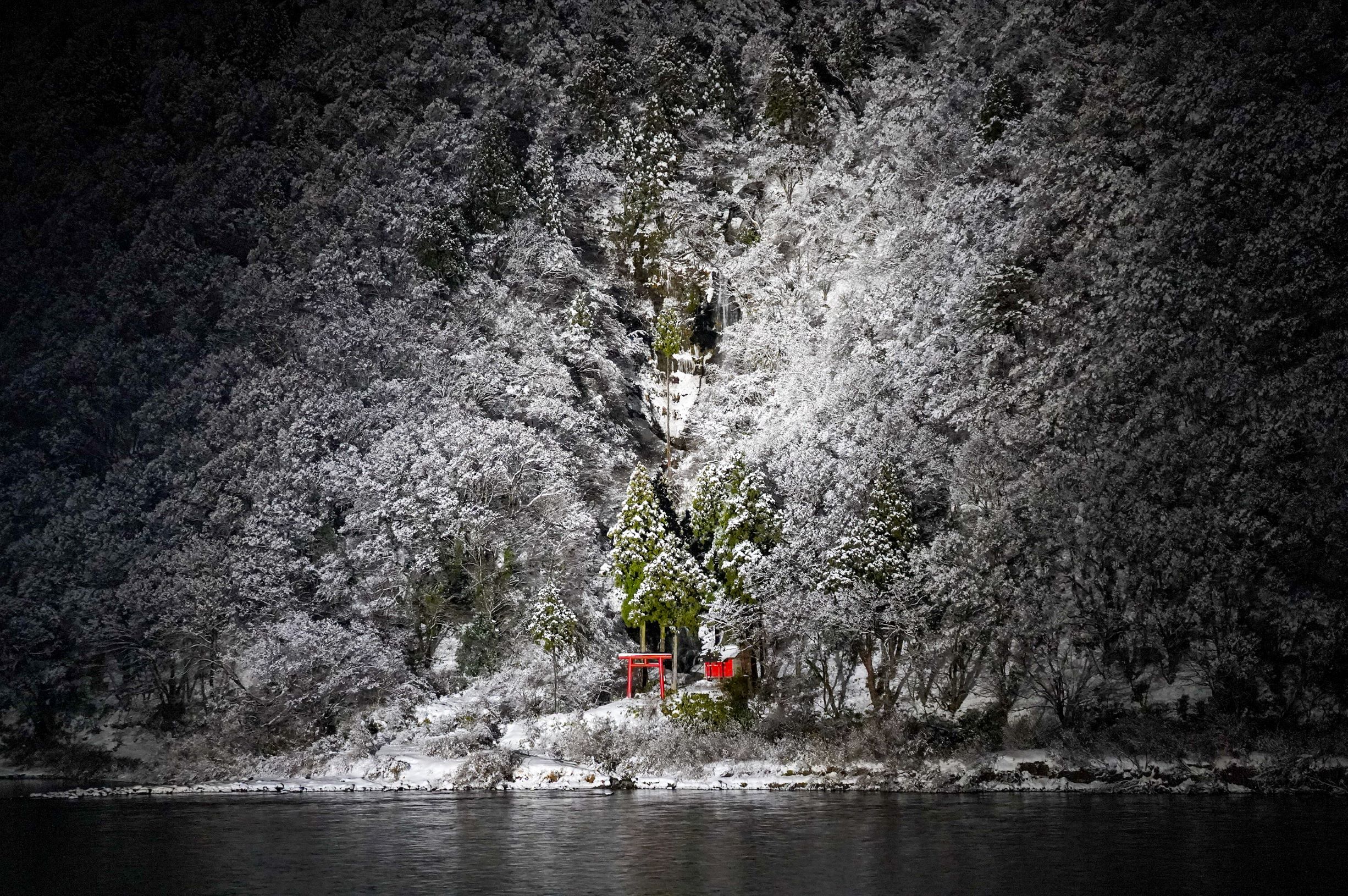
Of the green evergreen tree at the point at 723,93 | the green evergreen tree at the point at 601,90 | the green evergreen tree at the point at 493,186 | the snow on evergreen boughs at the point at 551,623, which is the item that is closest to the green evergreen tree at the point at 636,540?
the snow on evergreen boughs at the point at 551,623

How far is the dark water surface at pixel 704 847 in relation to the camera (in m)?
18.9

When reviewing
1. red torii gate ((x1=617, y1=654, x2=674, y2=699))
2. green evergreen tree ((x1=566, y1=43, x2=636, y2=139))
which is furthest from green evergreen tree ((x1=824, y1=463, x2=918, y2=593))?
green evergreen tree ((x1=566, y1=43, x2=636, y2=139))

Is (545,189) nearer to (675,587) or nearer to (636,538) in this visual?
(636,538)

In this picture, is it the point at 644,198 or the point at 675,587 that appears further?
the point at 644,198

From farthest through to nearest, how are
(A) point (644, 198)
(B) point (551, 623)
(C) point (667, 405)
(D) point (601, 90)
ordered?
1. (D) point (601, 90)
2. (A) point (644, 198)
3. (C) point (667, 405)
4. (B) point (551, 623)

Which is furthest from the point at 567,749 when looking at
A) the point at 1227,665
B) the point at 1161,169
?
the point at 1161,169

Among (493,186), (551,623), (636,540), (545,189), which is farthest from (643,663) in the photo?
(493,186)

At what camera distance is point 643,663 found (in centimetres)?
4828

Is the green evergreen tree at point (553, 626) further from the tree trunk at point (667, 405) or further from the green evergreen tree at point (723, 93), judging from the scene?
the green evergreen tree at point (723, 93)

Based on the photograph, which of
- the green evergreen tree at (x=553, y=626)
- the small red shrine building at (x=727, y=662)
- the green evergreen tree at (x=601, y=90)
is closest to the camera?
the small red shrine building at (x=727, y=662)

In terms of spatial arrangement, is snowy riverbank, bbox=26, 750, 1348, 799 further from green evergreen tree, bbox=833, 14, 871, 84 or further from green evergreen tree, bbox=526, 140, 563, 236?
green evergreen tree, bbox=833, 14, 871, 84

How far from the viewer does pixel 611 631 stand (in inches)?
2037

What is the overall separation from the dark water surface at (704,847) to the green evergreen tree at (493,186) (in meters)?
46.4

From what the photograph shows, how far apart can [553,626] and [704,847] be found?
942 inches
